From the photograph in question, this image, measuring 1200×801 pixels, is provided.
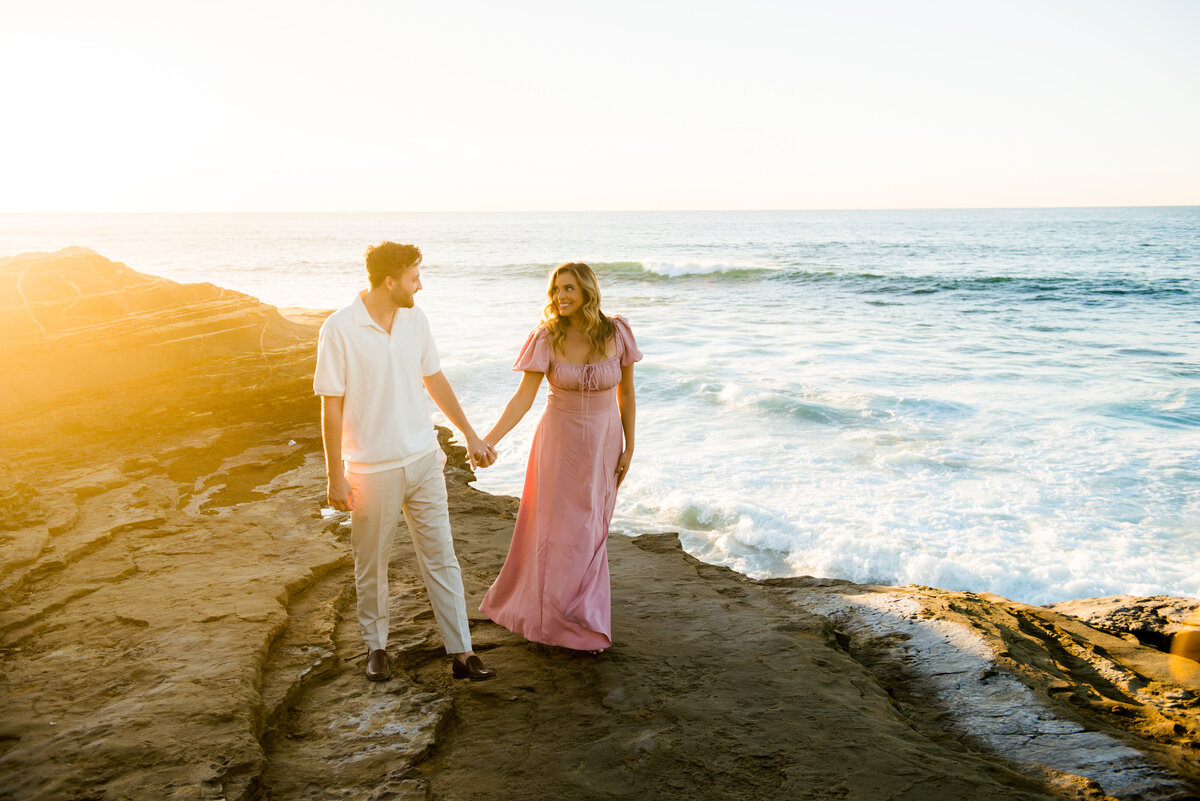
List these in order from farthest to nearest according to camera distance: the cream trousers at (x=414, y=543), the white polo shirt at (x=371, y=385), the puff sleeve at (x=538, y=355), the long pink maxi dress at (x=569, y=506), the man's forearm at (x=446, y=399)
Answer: the puff sleeve at (x=538, y=355), the long pink maxi dress at (x=569, y=506), the man's forearm at (x=446, y=399), the cream trousers at (x=414, y=543), the white polo shirt at (x=371, y=385)

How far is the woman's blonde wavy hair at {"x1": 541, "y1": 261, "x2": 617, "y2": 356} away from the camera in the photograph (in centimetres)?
377

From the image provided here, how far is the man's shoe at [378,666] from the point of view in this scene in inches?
135

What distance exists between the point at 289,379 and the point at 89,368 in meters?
1.88

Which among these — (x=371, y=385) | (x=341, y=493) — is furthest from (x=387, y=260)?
(x=341, y=493)

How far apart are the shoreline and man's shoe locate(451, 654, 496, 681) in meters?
0.06

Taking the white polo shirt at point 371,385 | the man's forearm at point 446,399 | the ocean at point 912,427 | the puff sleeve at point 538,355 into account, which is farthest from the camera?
the ocean at point 912,427

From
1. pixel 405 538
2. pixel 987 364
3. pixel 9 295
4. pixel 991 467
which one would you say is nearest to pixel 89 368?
pixel 9 295

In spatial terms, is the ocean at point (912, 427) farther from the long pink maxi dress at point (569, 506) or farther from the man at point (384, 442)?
the man at point (384, 442)

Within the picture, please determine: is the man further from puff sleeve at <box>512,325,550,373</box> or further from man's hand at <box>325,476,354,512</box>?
puff sleeve at <box>512,325,550,373</box>

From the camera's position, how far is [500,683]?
3467mm

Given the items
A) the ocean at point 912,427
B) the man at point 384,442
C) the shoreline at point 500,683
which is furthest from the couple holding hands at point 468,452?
the ocean at point 912,427

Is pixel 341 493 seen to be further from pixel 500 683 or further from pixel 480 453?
pixel 500 683

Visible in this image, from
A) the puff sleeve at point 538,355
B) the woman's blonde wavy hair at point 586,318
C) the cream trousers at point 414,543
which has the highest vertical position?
the woman's blonde wavy hair at point 586,318

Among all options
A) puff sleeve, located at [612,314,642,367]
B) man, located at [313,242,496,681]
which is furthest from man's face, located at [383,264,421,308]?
puff sleeve, located at [612,314,642,367]
